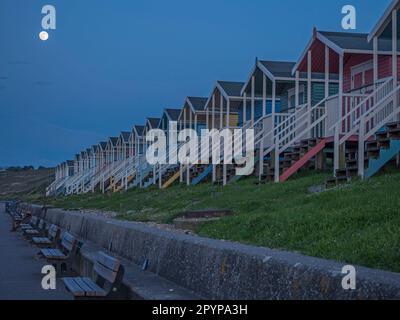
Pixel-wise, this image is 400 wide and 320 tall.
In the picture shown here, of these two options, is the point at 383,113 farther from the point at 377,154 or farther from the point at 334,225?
the point at 334,225

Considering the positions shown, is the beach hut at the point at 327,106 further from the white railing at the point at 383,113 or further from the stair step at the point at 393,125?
the stair step at the point at 393,125

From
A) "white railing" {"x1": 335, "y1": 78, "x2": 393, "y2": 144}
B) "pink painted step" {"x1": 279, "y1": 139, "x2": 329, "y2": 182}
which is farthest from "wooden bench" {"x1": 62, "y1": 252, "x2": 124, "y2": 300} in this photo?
"pink painted step" {"x1": 279, "y1": 139, "x2": 329, "y2": 182}

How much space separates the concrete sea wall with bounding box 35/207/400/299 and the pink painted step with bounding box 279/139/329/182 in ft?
36.4

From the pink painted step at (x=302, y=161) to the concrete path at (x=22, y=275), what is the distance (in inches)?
311

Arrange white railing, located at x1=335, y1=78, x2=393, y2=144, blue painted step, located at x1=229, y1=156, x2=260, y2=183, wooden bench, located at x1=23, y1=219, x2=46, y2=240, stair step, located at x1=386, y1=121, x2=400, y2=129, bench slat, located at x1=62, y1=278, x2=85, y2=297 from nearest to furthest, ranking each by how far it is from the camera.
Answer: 1. bench slat, located at x1=62, y1=278, x2=85, y2=297
2. stair step, located at x1=386, y1=121, x2=400, y2=129
3. white railing, located at x1=335, y1=78, x2=393, y2=144
4. wooden bench, located at x1=23, y1=219, x2=46, y2=240
5. blue painted step, located at x1=229, y1=156, x2=260, y2=183

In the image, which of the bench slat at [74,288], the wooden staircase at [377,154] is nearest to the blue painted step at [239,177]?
the wooden staircase at [377,154]

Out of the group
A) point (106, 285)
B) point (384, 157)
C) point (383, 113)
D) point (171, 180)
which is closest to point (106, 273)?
point (106, 285)

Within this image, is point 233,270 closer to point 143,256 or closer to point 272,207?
point 143,256

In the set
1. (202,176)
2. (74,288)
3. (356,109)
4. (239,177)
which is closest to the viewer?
(74,288)

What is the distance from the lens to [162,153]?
40781 millimetres

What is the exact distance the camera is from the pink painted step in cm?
2091

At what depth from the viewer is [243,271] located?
6309mm

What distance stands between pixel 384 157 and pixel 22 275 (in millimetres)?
8618

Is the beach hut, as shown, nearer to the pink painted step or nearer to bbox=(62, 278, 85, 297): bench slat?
the pink painted step
